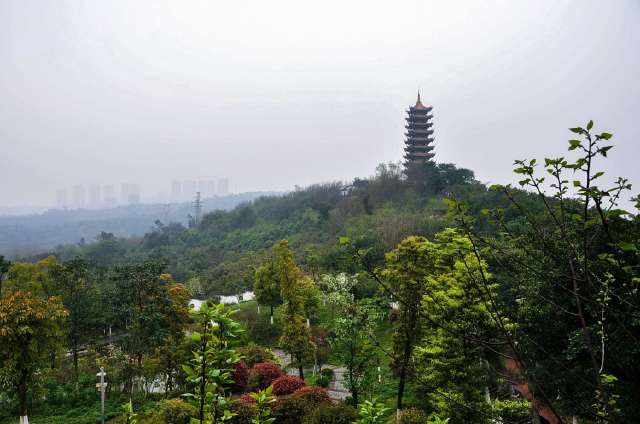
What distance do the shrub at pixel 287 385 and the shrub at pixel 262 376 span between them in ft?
2.84

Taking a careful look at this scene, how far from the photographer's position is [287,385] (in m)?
10.5

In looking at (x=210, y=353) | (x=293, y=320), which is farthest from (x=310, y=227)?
(x=210, y=353)

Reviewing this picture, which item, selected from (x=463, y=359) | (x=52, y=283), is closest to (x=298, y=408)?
(x=463, y=359)

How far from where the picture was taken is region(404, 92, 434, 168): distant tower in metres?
44.5

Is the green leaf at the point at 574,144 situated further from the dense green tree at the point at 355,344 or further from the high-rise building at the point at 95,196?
the high-rise building at the point at 95,196

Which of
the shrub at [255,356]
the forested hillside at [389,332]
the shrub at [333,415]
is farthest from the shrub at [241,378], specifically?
the shrub at [333,415]

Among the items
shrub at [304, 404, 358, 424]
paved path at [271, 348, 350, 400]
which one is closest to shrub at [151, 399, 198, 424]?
shrub at [304, 404, 358, 424]

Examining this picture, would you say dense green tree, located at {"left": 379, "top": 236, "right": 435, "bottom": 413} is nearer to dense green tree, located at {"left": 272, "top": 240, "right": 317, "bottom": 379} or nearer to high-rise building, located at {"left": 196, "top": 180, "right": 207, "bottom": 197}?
dense green tree, located at {"left": 272, "top": 240, "right": 317, "bottom": 379}

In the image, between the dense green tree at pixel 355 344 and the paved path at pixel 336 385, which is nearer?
the dense green tree at pixel 355 344

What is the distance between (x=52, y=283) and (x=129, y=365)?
19.0 ft

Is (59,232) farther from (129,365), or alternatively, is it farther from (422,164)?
(129,365)

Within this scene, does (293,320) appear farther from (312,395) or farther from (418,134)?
(418,134)

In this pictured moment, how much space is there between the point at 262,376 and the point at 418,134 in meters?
37.7

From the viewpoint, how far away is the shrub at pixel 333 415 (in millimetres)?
8211
